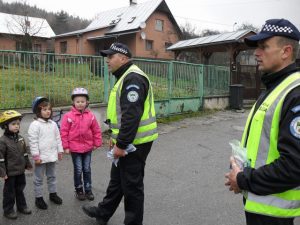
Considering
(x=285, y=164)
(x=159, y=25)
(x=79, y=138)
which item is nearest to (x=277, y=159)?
(x=285, y=164)

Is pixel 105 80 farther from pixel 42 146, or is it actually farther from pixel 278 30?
pixel 278 30

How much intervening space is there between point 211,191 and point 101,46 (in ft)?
103

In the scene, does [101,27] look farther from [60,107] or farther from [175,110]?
[60,107]

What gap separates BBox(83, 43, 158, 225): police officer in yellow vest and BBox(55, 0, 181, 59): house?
93.6 ft

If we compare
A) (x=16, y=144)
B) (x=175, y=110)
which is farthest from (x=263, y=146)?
(x=175, y=110)

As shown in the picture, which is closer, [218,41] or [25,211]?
[25,211]

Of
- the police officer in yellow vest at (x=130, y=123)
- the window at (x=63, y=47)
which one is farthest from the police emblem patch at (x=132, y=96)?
the window at (x=63, y=47)

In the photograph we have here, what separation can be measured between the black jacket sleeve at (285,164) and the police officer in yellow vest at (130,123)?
1.69 meters

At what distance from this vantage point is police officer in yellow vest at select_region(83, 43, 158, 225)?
11.1ft

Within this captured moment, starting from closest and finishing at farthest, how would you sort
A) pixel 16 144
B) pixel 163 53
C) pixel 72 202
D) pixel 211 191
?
pixel 16 144 < pixel 72 202 < pixel 211 191 < pixel 163 53

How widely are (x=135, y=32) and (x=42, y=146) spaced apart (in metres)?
28.3

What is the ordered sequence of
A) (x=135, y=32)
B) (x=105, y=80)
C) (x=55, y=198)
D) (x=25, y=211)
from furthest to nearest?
(x=135, y=32) → (x=105, y=80) → (x=55, y=198) → (x=25, y=211)

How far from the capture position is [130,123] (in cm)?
335

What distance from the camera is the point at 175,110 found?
11.8m
